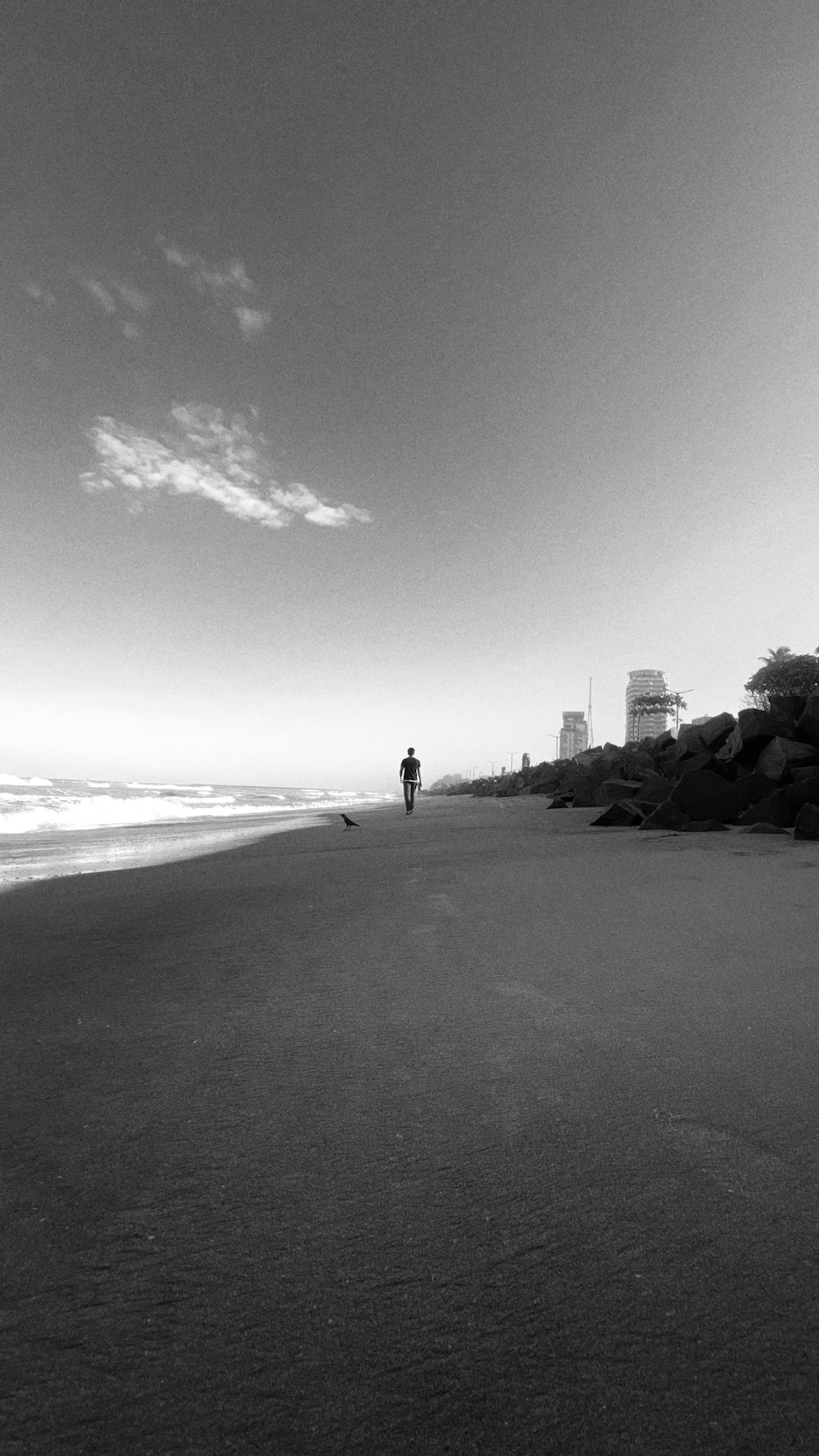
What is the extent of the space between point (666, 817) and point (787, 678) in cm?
4149

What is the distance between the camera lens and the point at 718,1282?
0.96 metres

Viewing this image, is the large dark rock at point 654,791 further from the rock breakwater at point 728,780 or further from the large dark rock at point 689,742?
the large dark rock at point 689,742

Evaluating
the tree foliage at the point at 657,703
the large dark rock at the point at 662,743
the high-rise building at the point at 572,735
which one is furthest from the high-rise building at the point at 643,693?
the large dark rock at the point at 662,743

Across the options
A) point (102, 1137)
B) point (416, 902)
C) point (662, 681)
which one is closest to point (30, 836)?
point (416, 902)

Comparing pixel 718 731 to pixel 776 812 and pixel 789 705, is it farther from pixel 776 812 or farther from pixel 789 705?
pixel 776 812

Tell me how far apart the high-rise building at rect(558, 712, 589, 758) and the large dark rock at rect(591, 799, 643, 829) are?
115331 millimetres

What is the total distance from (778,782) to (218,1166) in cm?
888

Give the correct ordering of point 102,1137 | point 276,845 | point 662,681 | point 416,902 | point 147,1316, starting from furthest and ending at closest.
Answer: point 662,681
point 276,845
point 416,902
point 102,1137
point 147,1316

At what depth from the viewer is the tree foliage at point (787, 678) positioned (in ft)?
139

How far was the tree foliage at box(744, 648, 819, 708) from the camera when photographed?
4222 centimetres

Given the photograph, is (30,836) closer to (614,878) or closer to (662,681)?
(614,878)

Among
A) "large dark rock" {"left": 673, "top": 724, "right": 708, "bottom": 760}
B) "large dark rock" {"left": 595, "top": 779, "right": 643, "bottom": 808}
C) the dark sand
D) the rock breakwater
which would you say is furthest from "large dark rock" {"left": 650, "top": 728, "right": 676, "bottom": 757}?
the dark sand

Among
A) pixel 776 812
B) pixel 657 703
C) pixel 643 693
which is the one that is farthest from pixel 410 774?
pixel 643 693

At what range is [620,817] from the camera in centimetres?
842
